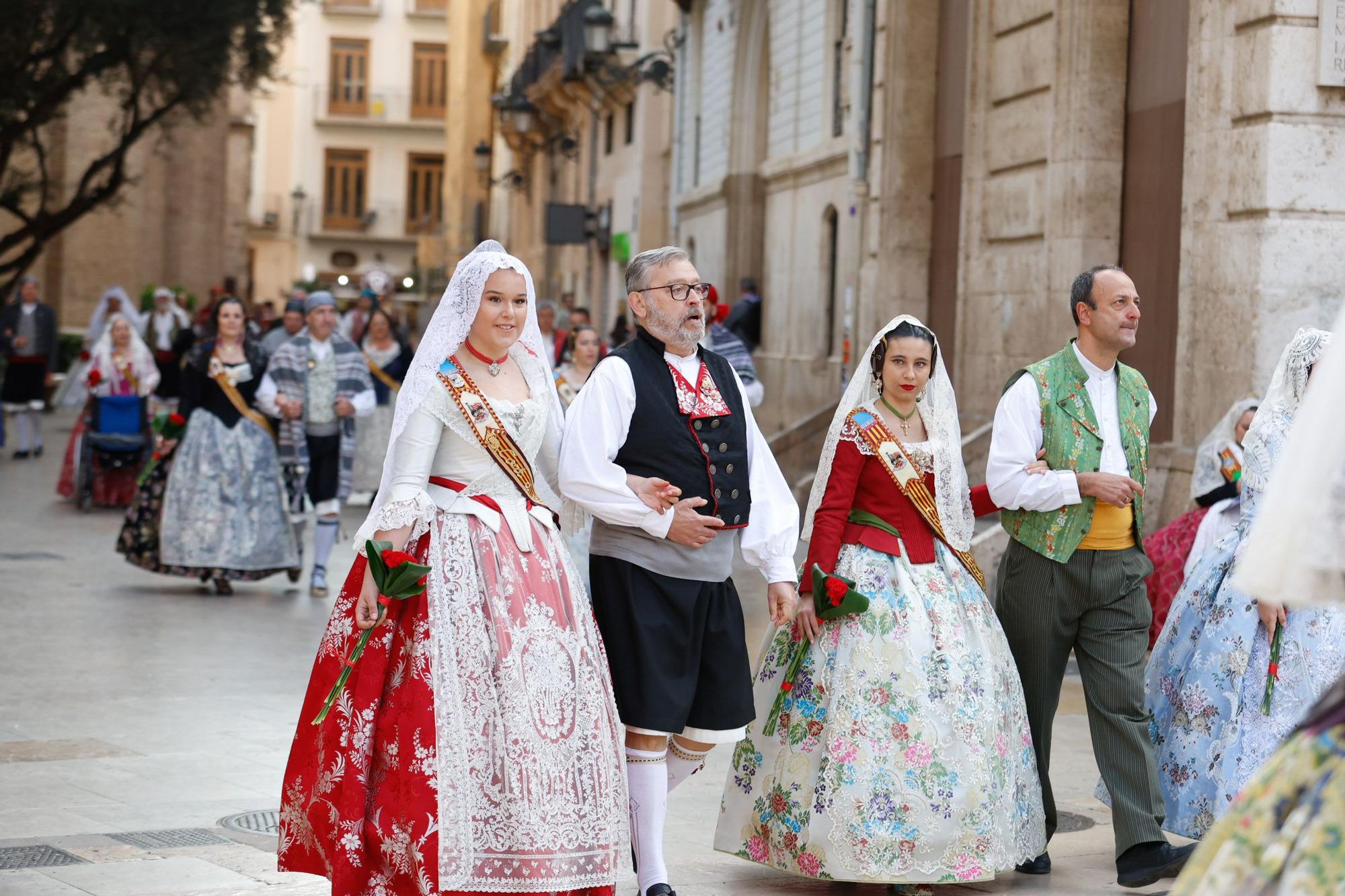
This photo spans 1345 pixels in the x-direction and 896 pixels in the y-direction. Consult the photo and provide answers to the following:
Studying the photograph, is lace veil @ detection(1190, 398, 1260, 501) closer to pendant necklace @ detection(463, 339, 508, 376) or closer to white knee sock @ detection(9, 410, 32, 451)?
pendant necklace @ detection(463, 339, 508, 376)

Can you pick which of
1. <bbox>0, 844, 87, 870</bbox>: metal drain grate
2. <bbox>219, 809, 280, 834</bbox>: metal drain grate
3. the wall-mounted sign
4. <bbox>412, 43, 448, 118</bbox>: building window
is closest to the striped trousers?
<bbox>219, 809, 280, 834</bbox>: metal drain grate

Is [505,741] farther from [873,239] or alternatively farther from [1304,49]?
[873,239]

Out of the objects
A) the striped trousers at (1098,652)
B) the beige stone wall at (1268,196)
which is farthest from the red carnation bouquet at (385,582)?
the beige stone wall at (1268,196)

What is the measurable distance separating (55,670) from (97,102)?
23.3 meters

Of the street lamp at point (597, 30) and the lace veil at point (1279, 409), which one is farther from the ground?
the street lamp at point (597, 30)

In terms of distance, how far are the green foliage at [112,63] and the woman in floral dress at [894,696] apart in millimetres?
18331

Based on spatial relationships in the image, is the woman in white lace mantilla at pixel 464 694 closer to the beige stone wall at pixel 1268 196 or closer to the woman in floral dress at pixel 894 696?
the woman in floral dress at pixel 894 696

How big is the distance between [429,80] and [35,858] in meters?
68.5

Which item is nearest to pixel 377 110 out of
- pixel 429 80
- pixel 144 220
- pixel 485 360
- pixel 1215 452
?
pixel 429 80

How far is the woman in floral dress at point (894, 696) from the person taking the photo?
535cm

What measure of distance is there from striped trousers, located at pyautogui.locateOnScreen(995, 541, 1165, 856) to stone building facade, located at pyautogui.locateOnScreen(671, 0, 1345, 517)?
4.19 meters

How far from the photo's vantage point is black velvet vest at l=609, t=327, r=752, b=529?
532 centimetres

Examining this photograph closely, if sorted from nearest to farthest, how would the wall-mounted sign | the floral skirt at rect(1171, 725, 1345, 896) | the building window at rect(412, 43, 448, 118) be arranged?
the floral skirt at rect(1171, 725, 1345, 896)
the wall-mounted sign
the building window at rect(412, 43, 448, 118)

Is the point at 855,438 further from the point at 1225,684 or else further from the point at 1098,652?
the point at 1225,684
